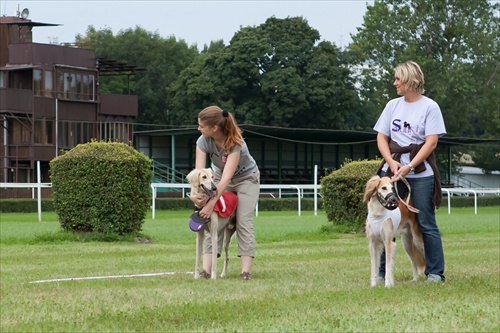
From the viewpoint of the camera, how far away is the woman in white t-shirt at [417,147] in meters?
10.6

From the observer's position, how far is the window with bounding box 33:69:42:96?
202 ft

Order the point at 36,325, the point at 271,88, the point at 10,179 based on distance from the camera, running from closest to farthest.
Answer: the point at 36,325, the point at 10,179, the point at 271,88

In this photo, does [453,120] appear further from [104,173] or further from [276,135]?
[104,173]

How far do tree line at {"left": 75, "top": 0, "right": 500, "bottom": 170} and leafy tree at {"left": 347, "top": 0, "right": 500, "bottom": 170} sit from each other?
0.23 feet

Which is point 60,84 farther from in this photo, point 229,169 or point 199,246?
point 229,169

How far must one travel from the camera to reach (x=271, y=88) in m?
74.4

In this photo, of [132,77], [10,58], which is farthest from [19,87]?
[132,77]

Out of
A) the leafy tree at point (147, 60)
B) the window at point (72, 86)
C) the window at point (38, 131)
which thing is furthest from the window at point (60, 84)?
the leafy tree at point (147, 60)

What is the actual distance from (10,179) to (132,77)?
28.4 m

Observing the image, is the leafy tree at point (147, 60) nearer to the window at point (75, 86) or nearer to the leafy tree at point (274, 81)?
the leafy tree at point (274, 81)

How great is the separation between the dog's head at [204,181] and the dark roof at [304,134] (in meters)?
44.2

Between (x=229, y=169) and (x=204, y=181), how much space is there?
0.34 meters

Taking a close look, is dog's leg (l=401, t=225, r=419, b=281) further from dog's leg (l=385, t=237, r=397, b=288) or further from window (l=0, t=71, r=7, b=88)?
window (l=0, t=71, r=7, b=88)

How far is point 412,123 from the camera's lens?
35.1 ft
